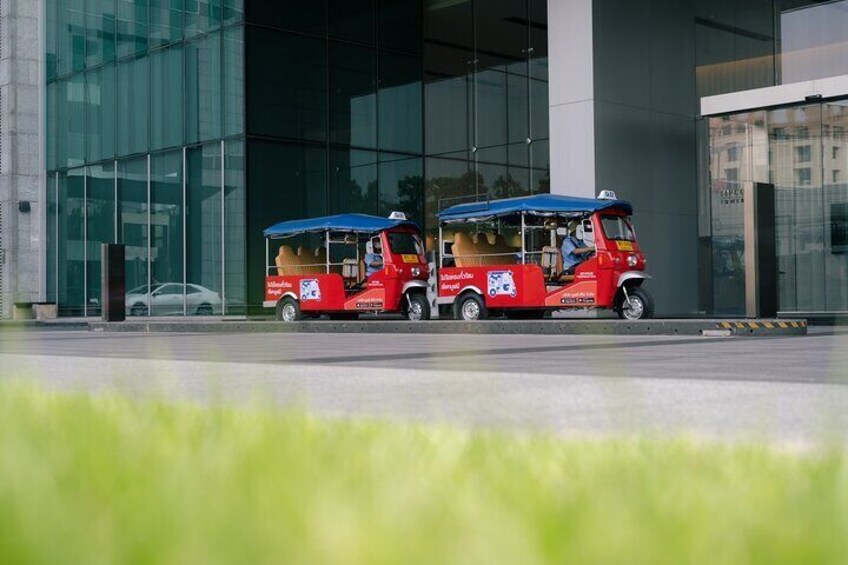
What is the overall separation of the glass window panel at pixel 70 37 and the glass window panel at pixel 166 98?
418 centimetres

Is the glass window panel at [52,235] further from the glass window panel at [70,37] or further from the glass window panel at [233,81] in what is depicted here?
the glass window panel at [233,81]

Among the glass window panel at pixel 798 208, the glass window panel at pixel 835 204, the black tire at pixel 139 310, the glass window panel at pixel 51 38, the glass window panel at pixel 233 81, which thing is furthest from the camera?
the glass window panel at pixel 51 38

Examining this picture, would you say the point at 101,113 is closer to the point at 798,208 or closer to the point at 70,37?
the point at 70,37

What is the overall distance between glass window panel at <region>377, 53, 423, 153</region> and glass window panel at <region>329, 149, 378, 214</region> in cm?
91

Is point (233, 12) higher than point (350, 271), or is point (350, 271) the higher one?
point (233, 12)

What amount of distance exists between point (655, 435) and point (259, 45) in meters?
26.6

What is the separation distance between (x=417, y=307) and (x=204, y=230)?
9.22 meters

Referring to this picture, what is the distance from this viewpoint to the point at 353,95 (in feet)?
101

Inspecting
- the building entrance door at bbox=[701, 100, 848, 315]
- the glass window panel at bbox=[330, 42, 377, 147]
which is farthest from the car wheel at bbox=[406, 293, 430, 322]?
the glass window panel at bbox=[330, 42, 377, 147]

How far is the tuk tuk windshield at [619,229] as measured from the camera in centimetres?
1970

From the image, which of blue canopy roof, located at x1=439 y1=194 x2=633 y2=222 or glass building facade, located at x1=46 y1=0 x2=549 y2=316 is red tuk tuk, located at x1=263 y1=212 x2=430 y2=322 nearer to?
blue canopy roof, located at x1=439 y1=194 x2=633 y2=222

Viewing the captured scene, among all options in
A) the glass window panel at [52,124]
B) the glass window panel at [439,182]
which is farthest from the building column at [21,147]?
the glass window panel at [439,182]

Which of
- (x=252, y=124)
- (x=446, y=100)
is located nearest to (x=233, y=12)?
(x=252, y=124)

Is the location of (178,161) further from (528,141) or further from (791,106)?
(791,106)
